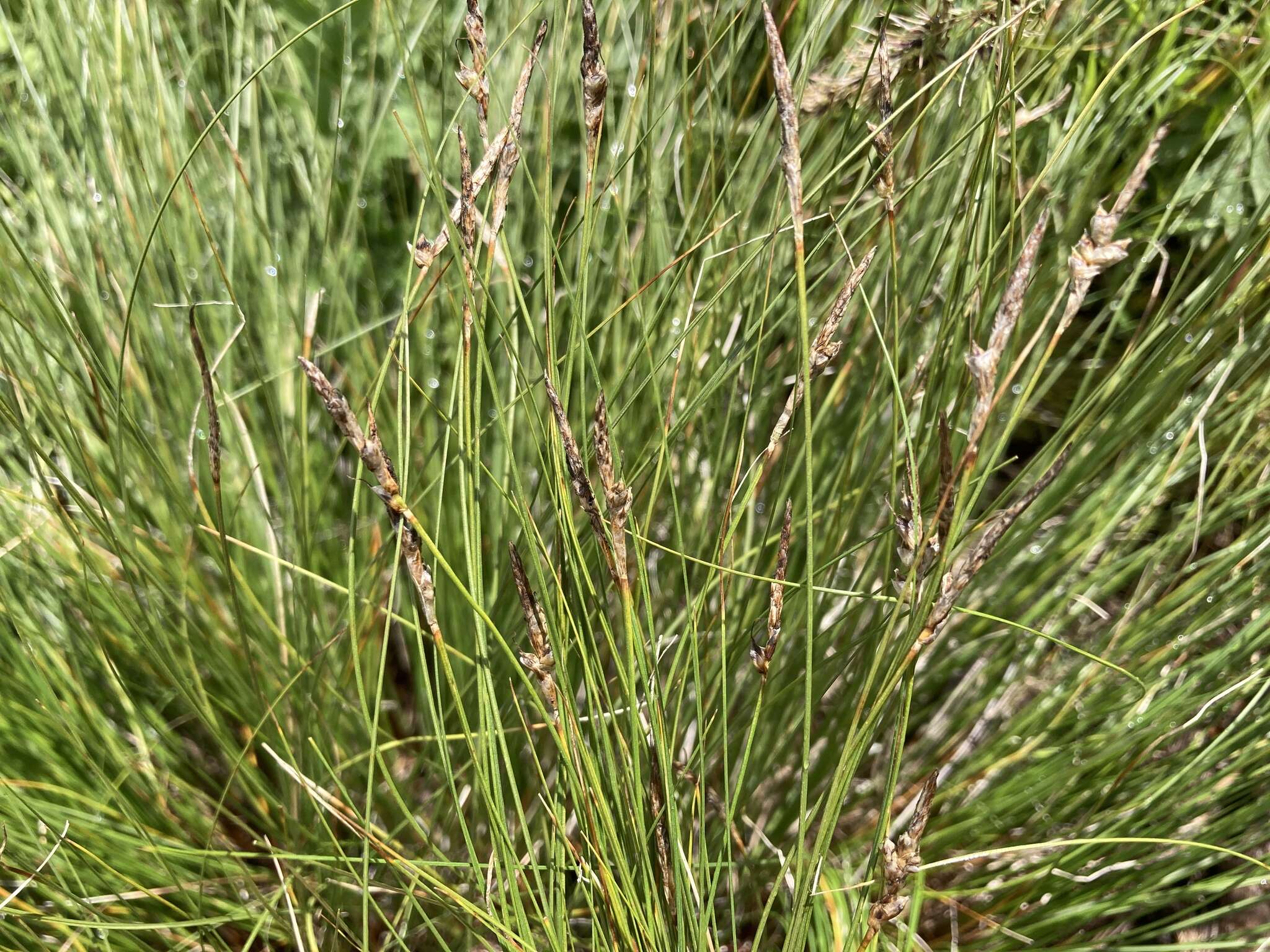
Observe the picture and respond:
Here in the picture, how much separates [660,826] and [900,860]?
0.22m

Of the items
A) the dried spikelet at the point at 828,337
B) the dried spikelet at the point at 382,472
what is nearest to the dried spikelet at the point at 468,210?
the dried spikelet at the point at 382,472

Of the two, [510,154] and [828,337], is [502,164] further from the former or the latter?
[828,337]

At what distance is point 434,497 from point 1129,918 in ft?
2.82

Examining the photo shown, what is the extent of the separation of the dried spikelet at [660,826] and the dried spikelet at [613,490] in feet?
0.64

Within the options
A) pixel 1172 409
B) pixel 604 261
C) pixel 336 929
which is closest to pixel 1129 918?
pixel 1172 409

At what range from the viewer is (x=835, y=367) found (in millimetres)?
1196

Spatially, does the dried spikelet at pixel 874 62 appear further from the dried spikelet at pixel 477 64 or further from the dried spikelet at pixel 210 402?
the dried spikelet at pixel 210 402

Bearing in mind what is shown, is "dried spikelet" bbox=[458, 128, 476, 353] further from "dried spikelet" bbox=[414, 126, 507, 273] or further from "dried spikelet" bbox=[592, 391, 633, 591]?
"dried spikelet" bbox=[592, 391, 633, 591]

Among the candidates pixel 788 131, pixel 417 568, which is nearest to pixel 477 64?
pixel 788 131

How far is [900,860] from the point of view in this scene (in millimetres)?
598

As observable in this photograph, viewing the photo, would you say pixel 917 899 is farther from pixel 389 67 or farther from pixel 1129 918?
pixel 389 67

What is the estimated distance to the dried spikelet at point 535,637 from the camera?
612 millimetres

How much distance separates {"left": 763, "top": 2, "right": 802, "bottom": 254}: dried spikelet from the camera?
53cm

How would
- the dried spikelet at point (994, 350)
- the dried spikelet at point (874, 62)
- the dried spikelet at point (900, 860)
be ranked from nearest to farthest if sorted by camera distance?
the dried spikelet at point (994, 350), the dried spikelet at point (900, 860), the dried spikelet at point (874, 62)
